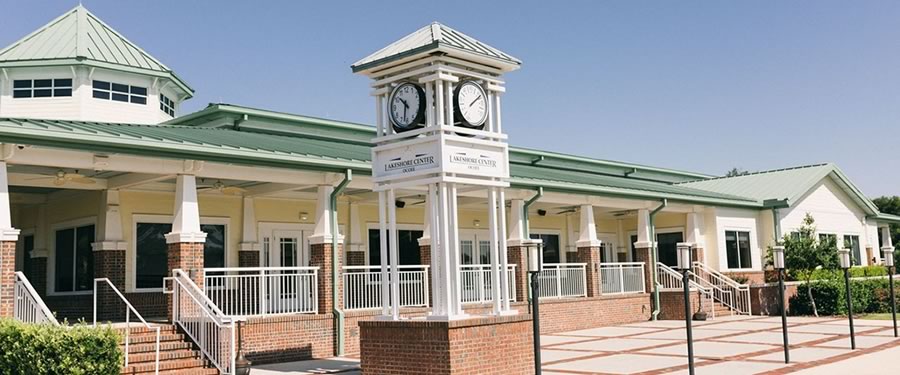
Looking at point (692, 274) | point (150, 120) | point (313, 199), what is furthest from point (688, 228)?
point (150, 120)

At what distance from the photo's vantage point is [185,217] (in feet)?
51.4

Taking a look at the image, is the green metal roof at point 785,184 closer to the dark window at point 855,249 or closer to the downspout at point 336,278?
the dark window at point 855,249

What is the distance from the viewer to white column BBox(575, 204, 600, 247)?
81.9ft

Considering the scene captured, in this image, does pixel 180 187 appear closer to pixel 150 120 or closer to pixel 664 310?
pixel 150 120

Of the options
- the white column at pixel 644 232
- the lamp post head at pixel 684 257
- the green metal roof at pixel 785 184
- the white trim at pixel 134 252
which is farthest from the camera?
the green metal roof at pixel 785 184

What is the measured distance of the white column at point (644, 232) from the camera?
2661 cm

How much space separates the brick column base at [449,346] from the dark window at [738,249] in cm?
1888

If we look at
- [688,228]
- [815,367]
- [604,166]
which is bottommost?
[815,367]

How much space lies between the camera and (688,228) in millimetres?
29516

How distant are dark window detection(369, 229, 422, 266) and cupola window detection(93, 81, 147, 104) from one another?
9368 mm

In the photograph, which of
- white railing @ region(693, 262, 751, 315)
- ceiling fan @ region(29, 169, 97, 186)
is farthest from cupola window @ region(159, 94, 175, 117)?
white railing @ region(693, 262, 751, 315)

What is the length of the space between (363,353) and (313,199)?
371 inches

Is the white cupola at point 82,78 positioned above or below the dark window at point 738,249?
above

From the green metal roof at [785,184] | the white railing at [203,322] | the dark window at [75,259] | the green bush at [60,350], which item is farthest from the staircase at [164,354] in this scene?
the green metal roof at [785,184]
